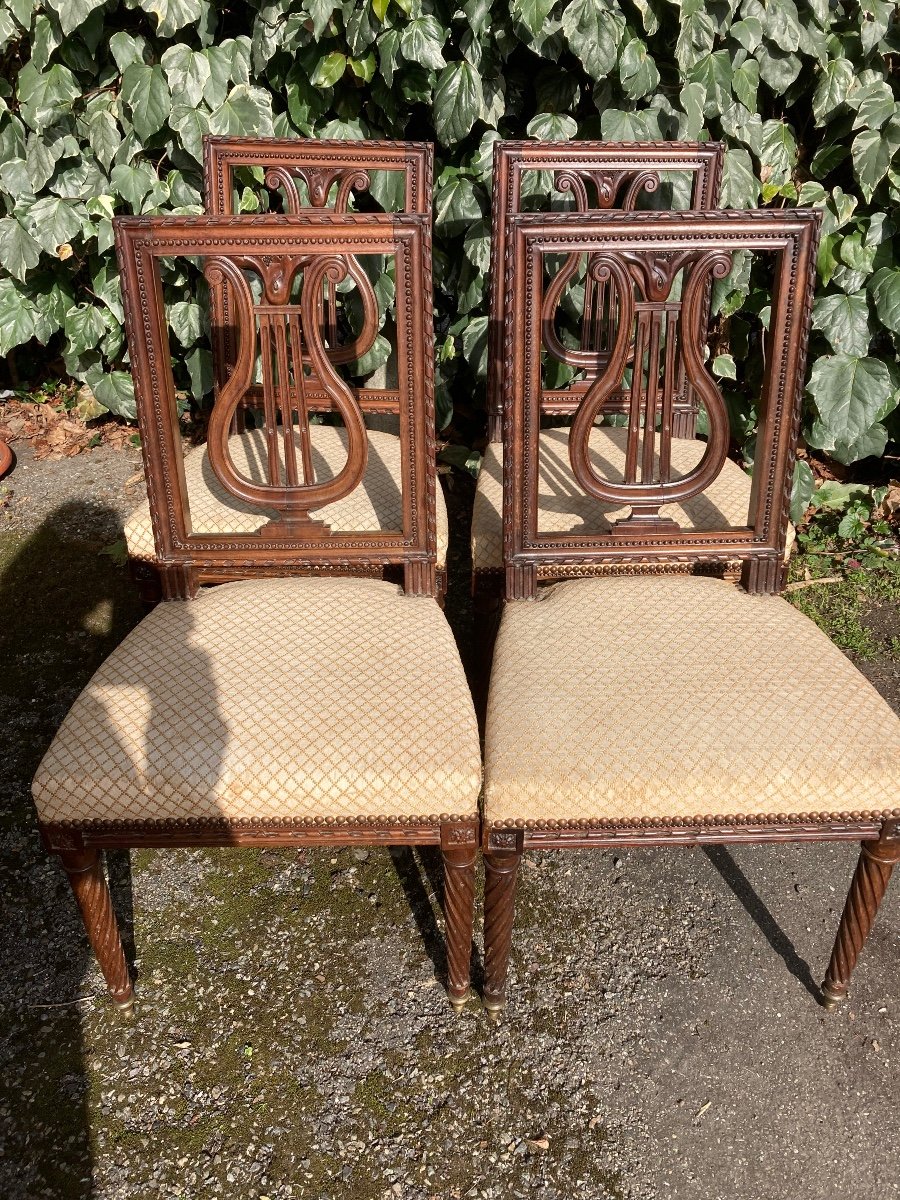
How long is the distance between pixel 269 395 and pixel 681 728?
34.4 inches

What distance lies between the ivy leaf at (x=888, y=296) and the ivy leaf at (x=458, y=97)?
3.93 ft

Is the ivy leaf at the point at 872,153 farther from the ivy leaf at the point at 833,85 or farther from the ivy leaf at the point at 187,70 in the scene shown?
the ivy leaf at the point at 187,70

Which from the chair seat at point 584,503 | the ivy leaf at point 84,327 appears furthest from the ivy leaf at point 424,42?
the ivy leaf at point 84,327

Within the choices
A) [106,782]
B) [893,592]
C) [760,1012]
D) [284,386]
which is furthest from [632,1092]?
[893,592]

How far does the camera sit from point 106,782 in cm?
142

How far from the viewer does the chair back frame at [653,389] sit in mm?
1584

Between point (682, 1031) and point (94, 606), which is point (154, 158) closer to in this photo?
point (94, 606)

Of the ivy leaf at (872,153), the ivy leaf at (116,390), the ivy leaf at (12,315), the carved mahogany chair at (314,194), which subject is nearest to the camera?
the carved mahogany chair at (314,194)

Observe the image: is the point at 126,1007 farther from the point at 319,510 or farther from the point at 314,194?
the point at 314,194

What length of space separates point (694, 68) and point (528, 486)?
1.66 metres

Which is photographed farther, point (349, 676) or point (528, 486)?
point (528, 486)

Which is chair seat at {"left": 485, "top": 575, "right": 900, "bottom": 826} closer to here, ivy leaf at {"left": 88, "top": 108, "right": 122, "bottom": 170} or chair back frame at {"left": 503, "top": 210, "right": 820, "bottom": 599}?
chair back frame at {"left": 503, "top": 210, "right": 820, "bottom": 599}

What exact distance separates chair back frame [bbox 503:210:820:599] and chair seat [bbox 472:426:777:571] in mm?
96

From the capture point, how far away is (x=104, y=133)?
3.19 meters
